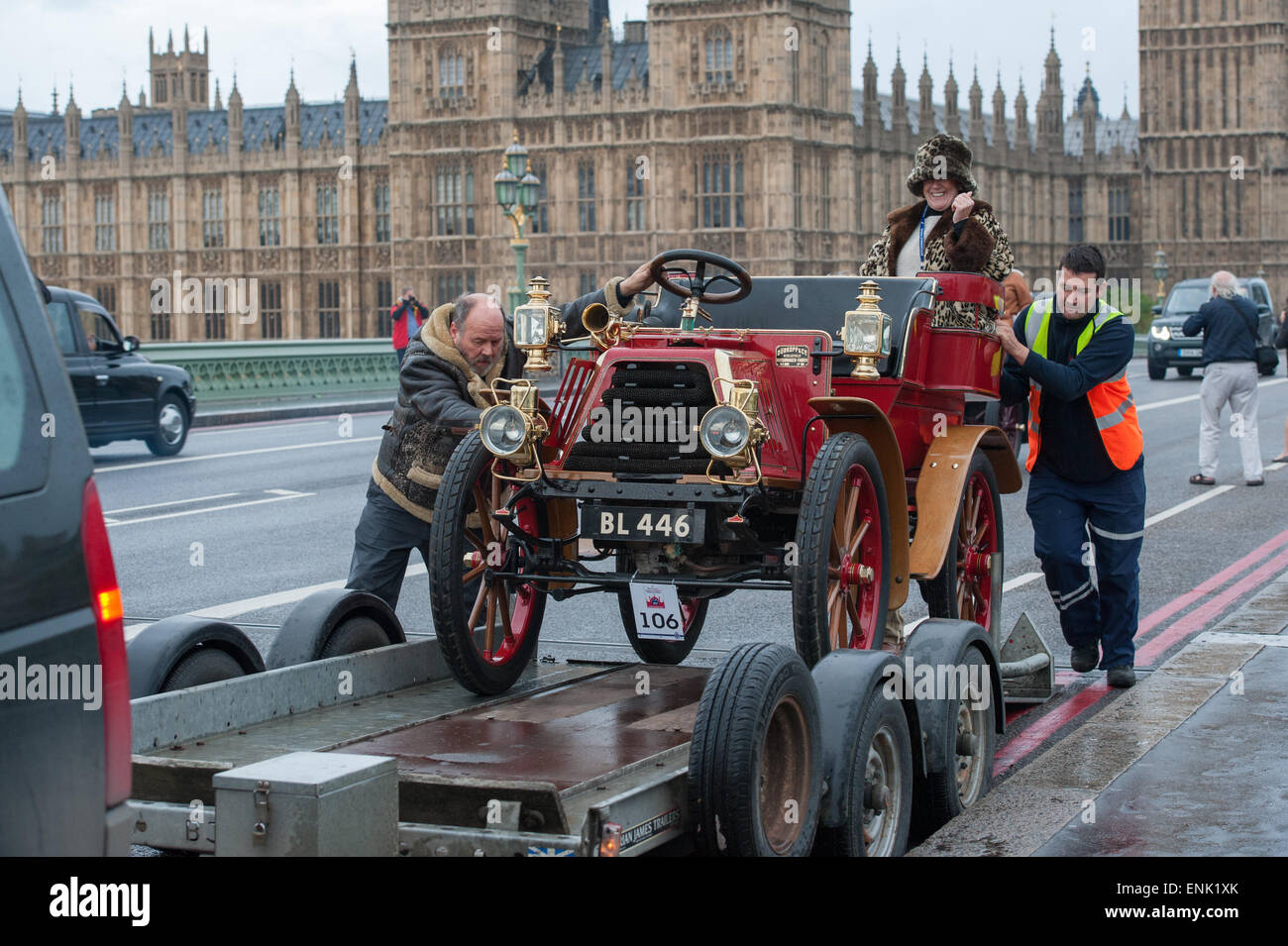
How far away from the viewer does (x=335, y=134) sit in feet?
229

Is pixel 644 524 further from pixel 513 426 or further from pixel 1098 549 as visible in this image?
pixel 1098 549

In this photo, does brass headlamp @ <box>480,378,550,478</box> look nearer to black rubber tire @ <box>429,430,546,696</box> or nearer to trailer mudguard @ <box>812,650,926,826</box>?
black rubber tire @ <box>429,430,546,696</box>

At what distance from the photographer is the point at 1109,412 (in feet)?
26.0

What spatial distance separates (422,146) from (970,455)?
194 feet

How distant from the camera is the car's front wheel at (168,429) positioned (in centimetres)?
2156

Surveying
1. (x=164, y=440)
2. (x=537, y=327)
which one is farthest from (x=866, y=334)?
(x=164, y=440)

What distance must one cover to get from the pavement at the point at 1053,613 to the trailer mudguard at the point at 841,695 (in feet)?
1.61

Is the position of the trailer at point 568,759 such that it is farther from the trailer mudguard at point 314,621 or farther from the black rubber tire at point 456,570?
the trailer mudguard at point 314,621

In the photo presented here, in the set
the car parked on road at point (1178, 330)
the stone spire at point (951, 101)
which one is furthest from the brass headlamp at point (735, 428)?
the stone spire at point (951, 101)

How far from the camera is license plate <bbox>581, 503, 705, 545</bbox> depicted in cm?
609

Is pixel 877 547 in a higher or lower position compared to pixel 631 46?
lower

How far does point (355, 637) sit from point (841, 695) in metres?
2.19
